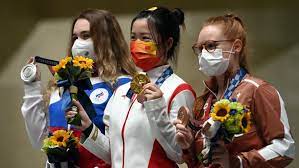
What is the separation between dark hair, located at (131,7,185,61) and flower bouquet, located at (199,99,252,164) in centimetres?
57

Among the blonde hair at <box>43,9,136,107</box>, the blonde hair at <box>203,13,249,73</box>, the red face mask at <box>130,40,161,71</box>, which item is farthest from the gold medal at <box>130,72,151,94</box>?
the blonde hair at <box>43,9,136,107</box>

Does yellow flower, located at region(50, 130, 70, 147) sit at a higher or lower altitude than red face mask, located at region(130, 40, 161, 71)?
lower

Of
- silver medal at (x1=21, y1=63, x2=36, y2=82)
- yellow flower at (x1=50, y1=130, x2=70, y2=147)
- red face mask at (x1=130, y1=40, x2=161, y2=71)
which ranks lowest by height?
yellow flower at (x1=50, y1=130, x2=70, y2=147)

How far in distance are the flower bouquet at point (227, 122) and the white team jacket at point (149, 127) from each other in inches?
10.8

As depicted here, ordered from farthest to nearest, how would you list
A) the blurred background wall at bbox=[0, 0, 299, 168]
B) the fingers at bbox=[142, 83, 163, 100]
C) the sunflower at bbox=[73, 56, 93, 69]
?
1. the blurred background wall at bbox=[0, 0, 299, 168]
2. the sunflower at bbox=[73, 56, 93, 69]
3. the fingers at bbox=[142, 83, 163, 100]

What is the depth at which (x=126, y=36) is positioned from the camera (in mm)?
4637

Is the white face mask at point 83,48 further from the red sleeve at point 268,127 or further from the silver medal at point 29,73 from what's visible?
the red sleeve at point 268,127

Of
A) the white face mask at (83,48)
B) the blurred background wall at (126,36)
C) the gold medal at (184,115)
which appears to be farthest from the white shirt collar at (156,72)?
the blurred background wall at (126,36)

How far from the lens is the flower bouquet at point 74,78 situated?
2.63 metres

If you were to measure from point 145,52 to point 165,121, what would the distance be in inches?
13.7

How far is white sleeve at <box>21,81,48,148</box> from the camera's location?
299 cm

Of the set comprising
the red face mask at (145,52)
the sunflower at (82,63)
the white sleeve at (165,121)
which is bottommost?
the white sleeve at (165,121)

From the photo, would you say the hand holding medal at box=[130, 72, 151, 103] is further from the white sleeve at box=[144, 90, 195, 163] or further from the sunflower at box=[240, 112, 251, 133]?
A: the sunflower at box=[240, 112, 251, 133]

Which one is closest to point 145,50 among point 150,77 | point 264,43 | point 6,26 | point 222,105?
point 150,77
